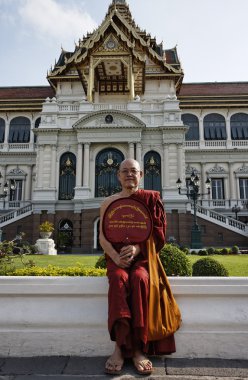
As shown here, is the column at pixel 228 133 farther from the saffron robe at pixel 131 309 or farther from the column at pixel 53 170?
the saffron robe at pixel 131 309

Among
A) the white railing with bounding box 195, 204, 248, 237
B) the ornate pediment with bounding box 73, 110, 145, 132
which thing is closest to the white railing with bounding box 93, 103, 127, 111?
the ornate pediment with bounding box 73, 110, 145, 132

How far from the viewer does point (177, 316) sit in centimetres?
314

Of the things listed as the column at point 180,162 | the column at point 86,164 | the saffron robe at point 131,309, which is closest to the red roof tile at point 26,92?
the column at point 86,164

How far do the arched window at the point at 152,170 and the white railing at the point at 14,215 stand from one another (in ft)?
27.0

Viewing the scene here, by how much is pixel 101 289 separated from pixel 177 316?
0.80 m

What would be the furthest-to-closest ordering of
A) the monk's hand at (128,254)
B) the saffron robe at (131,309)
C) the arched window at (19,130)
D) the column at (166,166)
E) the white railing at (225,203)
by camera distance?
the arched window at (19,130) < the white railing at (225,203) < the column at (166,166) < the monk's hand at (128,254) < the saffron robe at (131,309)

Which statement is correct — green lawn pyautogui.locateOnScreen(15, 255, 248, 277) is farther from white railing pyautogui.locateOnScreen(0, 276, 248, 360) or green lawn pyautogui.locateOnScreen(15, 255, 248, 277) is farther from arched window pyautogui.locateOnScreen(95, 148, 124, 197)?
arched window pyautogui.locateOnScreen(95, 148, 124, 197)

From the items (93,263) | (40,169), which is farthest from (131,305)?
(40,169)

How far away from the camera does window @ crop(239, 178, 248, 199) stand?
2816 cm

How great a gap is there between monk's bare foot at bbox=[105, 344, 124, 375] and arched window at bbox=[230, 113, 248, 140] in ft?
97.7

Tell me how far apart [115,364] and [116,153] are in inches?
781

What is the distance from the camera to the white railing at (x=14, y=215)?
71.1 ft

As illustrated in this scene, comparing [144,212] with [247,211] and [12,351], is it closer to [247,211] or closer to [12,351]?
[12,351]

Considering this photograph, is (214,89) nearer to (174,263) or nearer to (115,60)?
(115,60)
